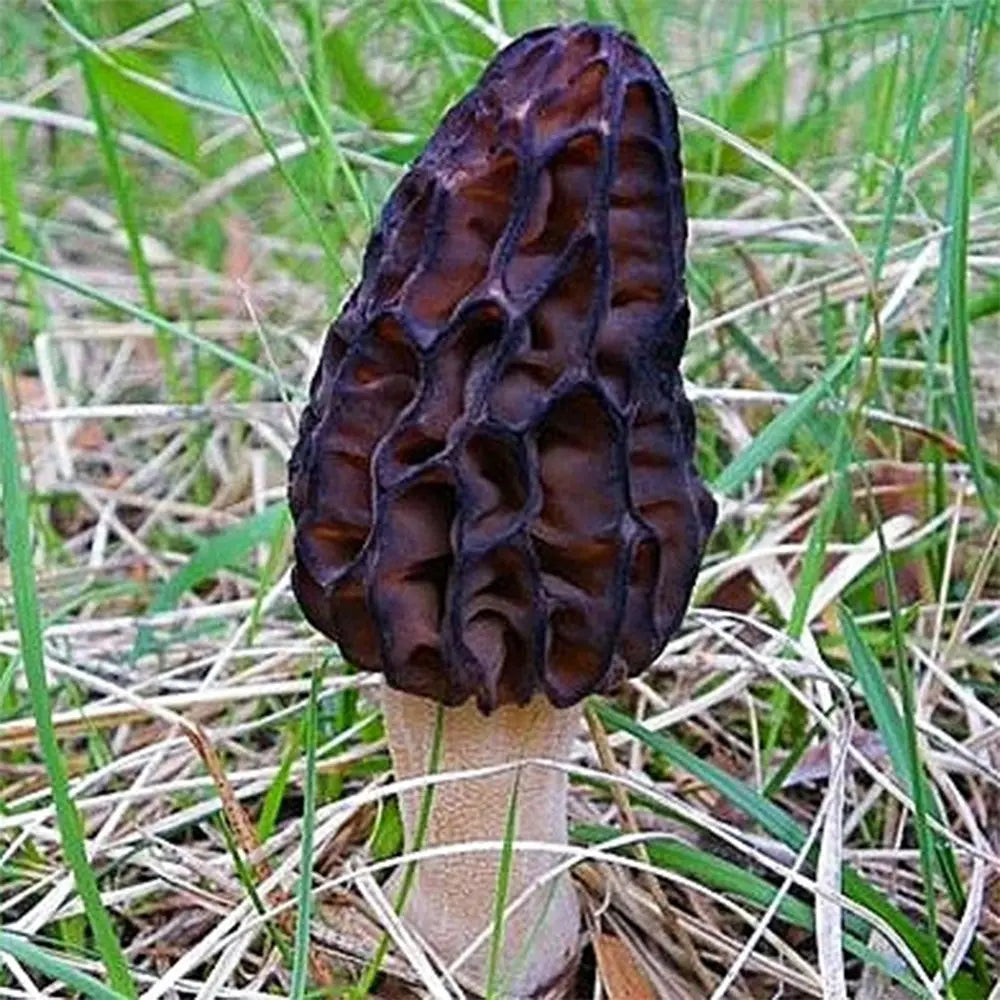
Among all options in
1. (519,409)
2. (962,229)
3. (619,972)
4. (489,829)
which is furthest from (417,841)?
(962,229)

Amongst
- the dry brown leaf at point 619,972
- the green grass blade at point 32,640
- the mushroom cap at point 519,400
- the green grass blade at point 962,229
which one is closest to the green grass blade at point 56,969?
the green grass blade at point 32,640

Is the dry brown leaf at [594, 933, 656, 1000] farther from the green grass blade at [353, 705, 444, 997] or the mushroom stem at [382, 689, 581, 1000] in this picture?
the green grass blade at [353, 705, 444, 997]

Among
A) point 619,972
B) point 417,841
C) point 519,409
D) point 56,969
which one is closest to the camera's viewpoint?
point 56,969

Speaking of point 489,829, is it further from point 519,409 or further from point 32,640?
point 32,640

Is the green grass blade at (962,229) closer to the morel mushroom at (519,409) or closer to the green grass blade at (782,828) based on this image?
the morel mushroom at (519,409)

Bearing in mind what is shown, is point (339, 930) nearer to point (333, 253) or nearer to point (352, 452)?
point (352, 452)
